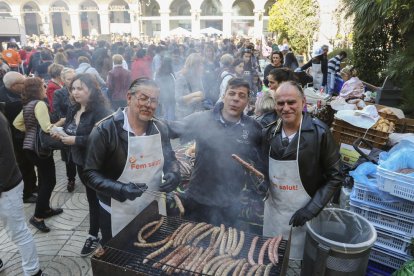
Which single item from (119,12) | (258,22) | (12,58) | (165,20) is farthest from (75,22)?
(12,58)

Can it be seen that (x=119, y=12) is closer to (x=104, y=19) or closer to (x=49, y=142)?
(x=104, y=19)

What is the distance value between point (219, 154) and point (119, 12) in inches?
1974

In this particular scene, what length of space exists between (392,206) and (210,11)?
157ft

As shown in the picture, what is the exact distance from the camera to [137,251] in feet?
8.49

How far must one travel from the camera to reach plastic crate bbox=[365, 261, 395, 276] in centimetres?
344

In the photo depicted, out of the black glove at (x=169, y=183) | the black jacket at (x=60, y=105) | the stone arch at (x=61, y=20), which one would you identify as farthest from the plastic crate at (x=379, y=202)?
the stone arch at (x=61, y=20)

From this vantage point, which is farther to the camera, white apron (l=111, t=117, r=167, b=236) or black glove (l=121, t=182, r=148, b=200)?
white apron (l=111, t=117, r=167, b=236)

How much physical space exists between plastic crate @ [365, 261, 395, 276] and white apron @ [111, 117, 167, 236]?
2.55 metres

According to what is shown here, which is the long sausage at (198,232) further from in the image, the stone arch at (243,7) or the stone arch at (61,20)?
the stone arch at (61,20)

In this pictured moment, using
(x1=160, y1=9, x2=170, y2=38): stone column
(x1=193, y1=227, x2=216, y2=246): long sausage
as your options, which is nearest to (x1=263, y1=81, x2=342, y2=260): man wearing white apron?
(x1=193, y1=227, x2=216, y2=246): long sausage

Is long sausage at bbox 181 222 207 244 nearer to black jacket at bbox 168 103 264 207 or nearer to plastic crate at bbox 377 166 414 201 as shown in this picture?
black jacket at bbox 168 103 264 207

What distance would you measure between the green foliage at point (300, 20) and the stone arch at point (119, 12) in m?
32.9

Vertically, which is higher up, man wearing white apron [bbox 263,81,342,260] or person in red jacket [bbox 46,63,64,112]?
person in red jacket [bbox 46,63,64,112]

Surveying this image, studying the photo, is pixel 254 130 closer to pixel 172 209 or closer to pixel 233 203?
pixel 233 203
